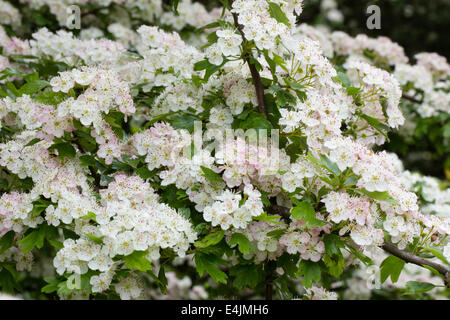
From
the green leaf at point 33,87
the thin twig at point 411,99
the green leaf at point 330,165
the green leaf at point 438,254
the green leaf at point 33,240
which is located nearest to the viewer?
the green leaf at point 330,165

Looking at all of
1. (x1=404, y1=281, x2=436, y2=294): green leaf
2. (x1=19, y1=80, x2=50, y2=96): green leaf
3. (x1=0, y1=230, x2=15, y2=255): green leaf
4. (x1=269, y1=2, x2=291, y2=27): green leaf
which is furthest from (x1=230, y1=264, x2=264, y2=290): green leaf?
(x1=19, y1=80, x2=50, y2=96): green leaf

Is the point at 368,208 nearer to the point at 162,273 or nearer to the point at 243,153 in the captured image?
the point at 243,153

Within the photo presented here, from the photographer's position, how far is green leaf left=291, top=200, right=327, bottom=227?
7.44 ft

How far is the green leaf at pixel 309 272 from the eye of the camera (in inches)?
94.9

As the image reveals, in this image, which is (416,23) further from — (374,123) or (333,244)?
(333,244)

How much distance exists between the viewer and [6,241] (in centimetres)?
263

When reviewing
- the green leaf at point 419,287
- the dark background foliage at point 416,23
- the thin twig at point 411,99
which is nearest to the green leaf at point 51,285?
the green leaf at point 419,287

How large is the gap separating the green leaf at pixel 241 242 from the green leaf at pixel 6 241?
1.02 metres

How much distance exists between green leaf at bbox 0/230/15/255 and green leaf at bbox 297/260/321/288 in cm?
128

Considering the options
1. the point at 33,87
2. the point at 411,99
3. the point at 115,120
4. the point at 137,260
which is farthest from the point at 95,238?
the point at 411,99

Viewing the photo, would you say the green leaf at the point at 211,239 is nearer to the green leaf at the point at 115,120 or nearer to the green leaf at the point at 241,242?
the green leaf at the point at 241,242

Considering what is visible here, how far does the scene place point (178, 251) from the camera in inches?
91.0

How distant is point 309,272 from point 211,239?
438 mm

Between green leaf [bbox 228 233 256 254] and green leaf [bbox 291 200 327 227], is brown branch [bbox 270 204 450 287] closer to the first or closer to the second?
green leaf [bbox 291 200 327 227]
